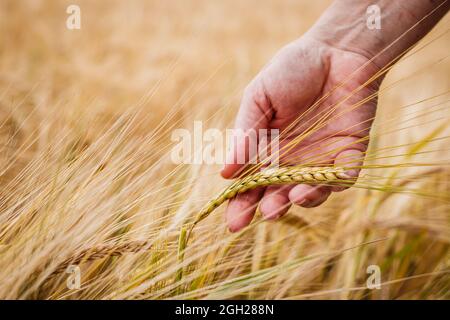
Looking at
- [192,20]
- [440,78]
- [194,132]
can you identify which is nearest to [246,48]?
[192,20]

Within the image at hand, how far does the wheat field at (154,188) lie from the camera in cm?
67

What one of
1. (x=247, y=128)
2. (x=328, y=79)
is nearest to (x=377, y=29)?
(x=328, y=79)

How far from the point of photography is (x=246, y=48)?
44.9 inches

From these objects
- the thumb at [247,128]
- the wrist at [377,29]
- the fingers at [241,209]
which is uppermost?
the wrist at [377,29]

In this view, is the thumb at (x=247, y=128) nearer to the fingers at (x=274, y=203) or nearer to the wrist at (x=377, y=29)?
the fingers at (x=274, y=203)

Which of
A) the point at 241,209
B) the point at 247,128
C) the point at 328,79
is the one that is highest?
the point at 328,79

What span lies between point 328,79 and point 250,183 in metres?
0.33

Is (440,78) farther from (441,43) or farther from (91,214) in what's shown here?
(91,214)

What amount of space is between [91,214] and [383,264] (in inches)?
20.1

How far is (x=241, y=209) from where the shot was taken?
752 millimetres

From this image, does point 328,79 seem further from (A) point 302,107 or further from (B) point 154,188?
(B) point 154,188

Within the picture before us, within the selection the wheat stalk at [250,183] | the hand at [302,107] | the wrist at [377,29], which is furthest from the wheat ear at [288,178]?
the wrist at [377,29]

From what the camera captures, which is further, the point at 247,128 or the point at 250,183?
the point at 247,128

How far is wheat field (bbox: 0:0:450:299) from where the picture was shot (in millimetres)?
670
